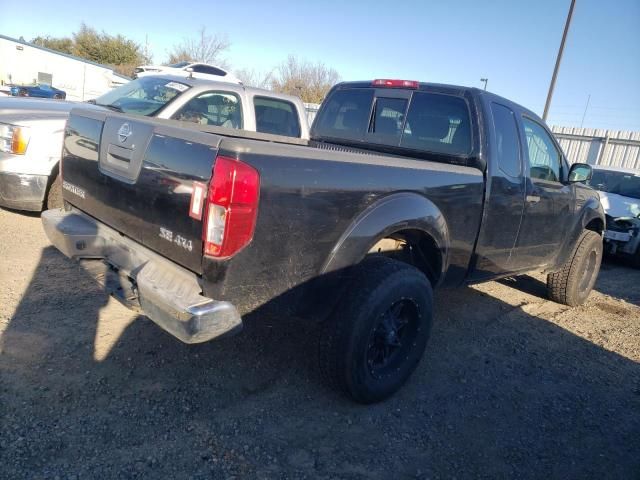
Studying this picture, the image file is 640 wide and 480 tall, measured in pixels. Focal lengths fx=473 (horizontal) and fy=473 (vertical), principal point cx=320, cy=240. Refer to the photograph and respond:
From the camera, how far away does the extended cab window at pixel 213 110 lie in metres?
5.52

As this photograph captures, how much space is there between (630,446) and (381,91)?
3220 millimetres

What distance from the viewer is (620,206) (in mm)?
8312

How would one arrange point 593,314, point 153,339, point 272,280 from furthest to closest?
point 593,314
point 153,339
point 272,280

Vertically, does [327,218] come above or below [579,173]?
below

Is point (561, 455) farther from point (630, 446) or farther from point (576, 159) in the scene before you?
point (576, 159)

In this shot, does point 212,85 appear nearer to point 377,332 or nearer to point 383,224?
point 383,224

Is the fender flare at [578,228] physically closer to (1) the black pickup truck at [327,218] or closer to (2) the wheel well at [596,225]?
(2) the wheel well at [596,225]

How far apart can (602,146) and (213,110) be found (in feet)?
51.9

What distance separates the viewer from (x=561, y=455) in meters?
2.72

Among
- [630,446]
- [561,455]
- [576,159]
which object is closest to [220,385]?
[561,455]

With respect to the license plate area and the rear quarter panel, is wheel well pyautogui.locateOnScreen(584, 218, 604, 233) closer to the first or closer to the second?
the rear quarter panel

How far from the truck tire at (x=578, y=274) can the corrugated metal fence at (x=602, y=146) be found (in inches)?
467

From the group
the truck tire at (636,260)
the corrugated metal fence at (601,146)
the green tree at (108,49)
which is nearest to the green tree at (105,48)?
the green tree at (108,49)

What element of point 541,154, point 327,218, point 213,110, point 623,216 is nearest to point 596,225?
point 541,154
